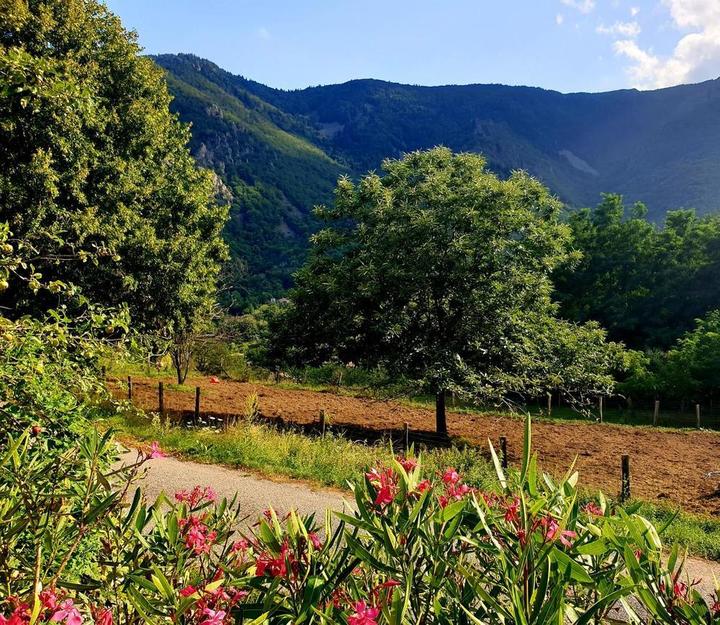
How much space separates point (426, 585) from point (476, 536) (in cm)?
23

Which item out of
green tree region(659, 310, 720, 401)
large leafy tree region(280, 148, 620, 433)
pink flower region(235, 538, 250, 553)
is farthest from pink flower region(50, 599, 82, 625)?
green tree region(659, 310, 720, 401)

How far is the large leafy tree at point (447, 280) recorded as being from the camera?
46.5 feet

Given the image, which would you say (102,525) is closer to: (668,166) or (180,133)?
(180,133)

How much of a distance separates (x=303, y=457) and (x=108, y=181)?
402 inches

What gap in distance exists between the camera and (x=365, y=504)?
1635 millimetres

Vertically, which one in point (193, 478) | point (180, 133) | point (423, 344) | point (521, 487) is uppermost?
point (180, 133)

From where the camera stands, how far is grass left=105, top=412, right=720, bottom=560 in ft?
30.4

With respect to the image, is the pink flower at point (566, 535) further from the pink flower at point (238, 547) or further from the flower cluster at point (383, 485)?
the pink flower at point (238, 547)

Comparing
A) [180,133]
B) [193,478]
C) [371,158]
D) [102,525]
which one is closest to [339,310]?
[193,478]

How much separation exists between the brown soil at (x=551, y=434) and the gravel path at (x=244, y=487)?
5.06m

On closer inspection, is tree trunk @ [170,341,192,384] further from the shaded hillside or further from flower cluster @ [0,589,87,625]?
the shaded hillside

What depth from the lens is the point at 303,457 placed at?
1170cm

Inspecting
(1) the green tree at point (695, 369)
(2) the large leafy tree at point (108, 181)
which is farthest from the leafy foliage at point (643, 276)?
(2) the large leafy tree at point (108, 181)

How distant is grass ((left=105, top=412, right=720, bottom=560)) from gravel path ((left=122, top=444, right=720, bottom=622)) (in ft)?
1.46
